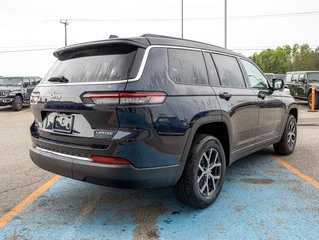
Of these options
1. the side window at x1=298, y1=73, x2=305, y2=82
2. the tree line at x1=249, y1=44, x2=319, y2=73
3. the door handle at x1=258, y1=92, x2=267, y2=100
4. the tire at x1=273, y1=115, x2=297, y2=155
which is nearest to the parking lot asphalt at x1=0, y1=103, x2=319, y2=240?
the tire at x1=273, y1=115, x2=297, y2=155

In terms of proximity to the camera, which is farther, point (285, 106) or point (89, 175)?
point (285, 106)

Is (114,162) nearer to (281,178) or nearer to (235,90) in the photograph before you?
(235,90)

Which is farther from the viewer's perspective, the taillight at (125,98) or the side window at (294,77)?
the side window at (294,77)

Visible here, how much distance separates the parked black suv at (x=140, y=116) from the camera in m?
2.98

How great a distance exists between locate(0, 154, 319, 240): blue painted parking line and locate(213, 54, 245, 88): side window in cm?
135

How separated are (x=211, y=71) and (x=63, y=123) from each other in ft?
5.88

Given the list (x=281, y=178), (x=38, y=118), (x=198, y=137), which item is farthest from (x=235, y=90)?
(x=38, y=118)

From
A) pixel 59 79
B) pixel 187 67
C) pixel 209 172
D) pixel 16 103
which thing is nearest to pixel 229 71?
pixel 187 67

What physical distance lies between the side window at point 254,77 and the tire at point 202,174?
1.52 meters

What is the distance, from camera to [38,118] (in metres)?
3.73

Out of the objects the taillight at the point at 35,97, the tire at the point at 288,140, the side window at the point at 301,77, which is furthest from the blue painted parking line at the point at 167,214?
the side window at the point at 301,77

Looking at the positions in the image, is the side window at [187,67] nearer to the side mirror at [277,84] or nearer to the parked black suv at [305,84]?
the side mirror at [277,84]

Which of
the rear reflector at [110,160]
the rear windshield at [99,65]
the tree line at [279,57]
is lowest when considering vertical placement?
the rear reflector at [110,160]

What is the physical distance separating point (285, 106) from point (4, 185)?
4.58 m
